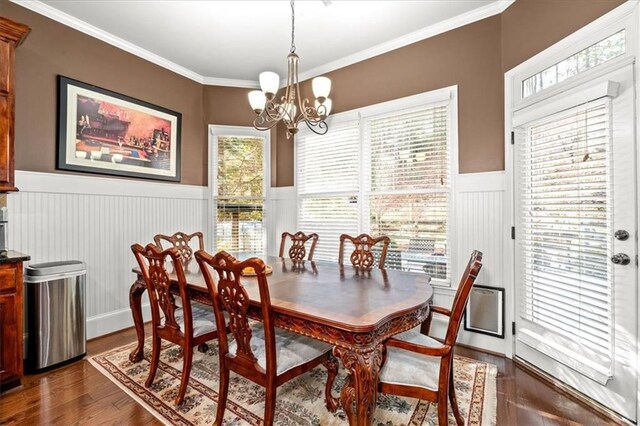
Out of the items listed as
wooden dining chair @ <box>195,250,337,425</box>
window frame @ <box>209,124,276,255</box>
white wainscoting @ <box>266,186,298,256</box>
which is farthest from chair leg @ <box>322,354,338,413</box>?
window frame @ <box>209,124,276,255</box>

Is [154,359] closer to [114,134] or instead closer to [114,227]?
[114,227]

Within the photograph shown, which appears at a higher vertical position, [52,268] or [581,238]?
[581,238]

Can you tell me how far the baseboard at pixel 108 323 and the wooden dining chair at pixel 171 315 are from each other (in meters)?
1.39

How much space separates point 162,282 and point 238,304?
775 millimetres

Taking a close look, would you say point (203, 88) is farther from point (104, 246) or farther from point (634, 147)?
point (634, 147)

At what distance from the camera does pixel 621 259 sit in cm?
189

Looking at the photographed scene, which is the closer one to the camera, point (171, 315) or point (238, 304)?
point (238, 304)

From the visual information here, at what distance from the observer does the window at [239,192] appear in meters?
4.34

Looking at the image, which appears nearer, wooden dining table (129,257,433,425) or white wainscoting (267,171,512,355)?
wooden dining table (129,257,433,425)

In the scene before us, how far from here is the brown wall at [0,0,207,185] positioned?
2732 mm

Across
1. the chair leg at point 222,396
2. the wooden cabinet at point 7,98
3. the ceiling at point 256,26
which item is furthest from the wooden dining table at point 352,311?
the ceiling at point 256,26

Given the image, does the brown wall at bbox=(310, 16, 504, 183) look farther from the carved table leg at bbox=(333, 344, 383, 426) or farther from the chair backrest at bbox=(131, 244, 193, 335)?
the chair backrest at bbox=(131, 244, 193, 335)

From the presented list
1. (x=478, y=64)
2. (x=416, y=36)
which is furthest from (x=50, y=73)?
(x=478, y=64)

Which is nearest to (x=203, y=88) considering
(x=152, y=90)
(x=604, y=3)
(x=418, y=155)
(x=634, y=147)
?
(x=152, y=90)
